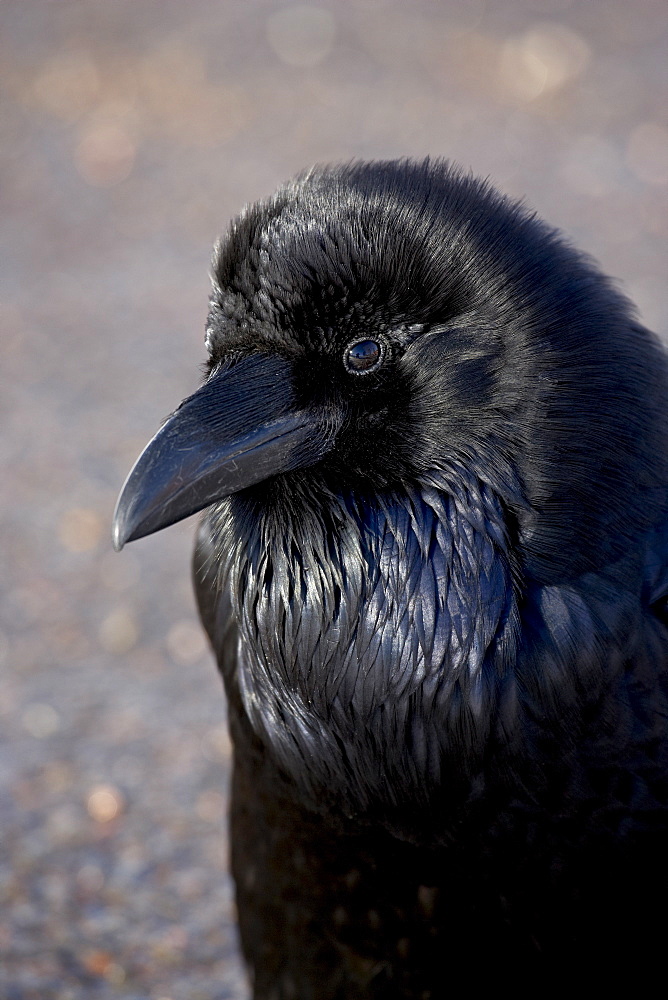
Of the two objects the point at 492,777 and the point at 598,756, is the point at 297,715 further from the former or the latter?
the point at 598,756

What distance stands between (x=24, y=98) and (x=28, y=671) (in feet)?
23.3

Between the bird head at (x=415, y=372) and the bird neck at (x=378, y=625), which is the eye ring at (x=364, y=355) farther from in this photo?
the bird neck at (x=378, y=625)

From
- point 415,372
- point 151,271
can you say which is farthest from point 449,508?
point 151,271

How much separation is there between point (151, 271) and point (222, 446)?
6456mm

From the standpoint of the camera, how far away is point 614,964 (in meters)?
3.03

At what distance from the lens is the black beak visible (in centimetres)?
261

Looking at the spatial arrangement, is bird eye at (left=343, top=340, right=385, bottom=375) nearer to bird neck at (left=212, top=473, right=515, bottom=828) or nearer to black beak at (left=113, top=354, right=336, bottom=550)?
black beak at (left=113, top=354, right=336, bottom=550)

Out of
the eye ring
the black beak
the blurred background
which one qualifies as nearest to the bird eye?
the eye ring

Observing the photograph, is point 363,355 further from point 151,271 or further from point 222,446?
point 151,271

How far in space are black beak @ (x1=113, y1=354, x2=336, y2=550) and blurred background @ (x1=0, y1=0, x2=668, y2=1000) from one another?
2.42 metres

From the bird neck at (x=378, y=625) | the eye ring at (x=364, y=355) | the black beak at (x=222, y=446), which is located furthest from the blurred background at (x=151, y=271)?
the eye ring at (x=364, y=355)

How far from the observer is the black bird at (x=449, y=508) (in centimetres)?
259

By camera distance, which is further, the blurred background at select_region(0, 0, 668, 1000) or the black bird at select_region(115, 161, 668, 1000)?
the blurred background at select_region(0, 0, 668, 1000)

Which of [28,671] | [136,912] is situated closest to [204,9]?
[28,671]
